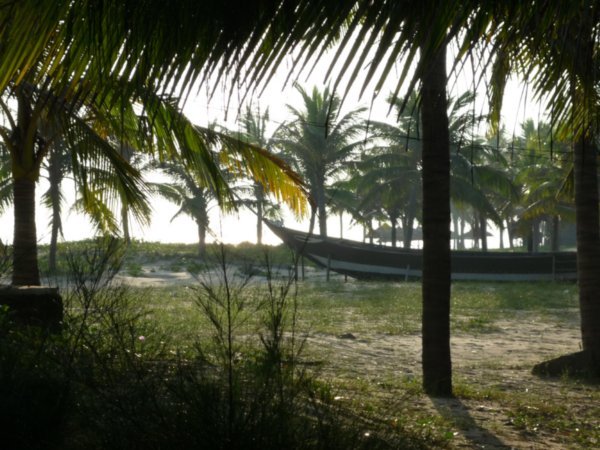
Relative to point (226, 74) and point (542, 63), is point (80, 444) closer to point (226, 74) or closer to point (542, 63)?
point (226, 74)

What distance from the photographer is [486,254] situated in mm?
36031

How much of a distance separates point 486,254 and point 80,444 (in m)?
32.7

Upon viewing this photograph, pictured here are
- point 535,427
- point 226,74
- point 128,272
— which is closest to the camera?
point 226,74

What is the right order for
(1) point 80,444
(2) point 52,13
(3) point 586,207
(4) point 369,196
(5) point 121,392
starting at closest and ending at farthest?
1. (2) point 52,13
2. (5) point 121,392
3. (1) point 80,444
4. (3) point 586,207
5. (4) point 369,196

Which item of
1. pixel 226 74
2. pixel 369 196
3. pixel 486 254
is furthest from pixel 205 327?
pixel 369 196

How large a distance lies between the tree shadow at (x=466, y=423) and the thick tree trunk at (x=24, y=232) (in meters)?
5.14

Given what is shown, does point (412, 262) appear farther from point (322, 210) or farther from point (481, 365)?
point (481, 365)

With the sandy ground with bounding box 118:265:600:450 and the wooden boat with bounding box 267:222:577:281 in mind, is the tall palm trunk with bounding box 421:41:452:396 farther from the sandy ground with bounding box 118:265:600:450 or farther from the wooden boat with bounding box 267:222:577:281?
the wooden boat with bounding box 267:222:577:281

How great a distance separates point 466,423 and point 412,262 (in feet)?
99.1

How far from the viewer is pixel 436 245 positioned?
8383 millimetres

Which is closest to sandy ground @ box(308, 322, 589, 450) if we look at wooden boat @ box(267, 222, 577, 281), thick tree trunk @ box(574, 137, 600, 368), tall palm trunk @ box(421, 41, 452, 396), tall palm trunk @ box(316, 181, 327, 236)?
tall palm trunk @ box(421, 41, 452, 396)

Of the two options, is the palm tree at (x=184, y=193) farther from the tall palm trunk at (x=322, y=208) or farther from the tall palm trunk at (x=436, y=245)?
the tall palm trunk at (x=436, y=245)


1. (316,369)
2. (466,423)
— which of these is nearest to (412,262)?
(466,423)

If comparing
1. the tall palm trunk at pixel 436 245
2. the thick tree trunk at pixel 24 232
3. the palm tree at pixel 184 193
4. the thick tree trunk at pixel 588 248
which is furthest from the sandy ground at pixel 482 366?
the palm tree at pixel 184 193
